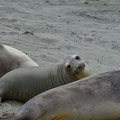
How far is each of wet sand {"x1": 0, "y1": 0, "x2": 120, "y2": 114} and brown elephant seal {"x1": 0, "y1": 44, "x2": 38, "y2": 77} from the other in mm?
379

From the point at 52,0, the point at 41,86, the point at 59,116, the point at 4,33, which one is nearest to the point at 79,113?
the point at 59,116

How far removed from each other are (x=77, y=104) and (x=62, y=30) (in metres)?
6.20

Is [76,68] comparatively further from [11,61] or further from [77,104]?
[77,104]

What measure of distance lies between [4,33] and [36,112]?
5396 mm

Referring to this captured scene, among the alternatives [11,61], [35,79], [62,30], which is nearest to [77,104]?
[35,79]

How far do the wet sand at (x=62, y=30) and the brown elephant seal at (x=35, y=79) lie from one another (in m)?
0.18

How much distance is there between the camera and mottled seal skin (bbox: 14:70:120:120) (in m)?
4.18

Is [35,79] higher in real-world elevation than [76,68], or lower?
lower

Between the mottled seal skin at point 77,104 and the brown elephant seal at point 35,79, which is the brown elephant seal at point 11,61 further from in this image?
the mottled seal skin at point 77,104

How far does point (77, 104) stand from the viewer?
424 cm

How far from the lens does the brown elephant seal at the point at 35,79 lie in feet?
19.5

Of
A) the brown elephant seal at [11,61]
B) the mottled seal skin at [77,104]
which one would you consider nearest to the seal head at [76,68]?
the brown elephant seal at [11,61]

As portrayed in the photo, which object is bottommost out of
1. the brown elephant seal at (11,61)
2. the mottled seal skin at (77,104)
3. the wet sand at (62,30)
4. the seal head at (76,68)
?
the wet sand at (62,30)

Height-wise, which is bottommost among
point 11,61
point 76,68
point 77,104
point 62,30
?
point 62,30
